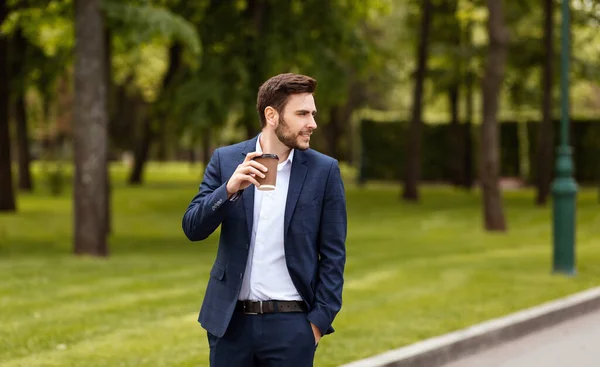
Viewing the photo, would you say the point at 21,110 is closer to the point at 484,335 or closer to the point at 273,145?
the point at 484,335

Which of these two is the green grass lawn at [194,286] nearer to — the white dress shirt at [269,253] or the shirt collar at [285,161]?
the white dress shirt at [269,253]

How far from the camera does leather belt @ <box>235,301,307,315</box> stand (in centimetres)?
415

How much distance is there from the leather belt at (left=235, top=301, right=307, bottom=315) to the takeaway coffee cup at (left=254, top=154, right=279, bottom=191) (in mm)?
519

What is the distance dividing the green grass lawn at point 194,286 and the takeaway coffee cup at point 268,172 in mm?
4082

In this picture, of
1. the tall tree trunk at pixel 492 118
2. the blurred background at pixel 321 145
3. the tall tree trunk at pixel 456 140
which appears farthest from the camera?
the tall tree trunk at pixel 456 140

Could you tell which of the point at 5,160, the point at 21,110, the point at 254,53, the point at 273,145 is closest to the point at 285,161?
the point at 273,145

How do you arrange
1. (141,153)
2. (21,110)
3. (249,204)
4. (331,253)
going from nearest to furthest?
(249,204) < (331,253) < (21,110) < (141,153)

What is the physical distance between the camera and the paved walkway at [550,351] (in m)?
8.41

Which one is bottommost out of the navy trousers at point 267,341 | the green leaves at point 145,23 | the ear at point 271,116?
the navy trousers at point 267,341

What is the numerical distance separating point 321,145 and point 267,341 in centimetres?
4075

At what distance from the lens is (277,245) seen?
415cm

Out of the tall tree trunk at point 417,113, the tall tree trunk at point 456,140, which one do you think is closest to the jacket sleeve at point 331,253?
the tall tree trunk at point 417,113

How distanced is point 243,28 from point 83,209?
29.2 feet

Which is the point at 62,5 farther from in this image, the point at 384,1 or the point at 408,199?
the point at 408,199
